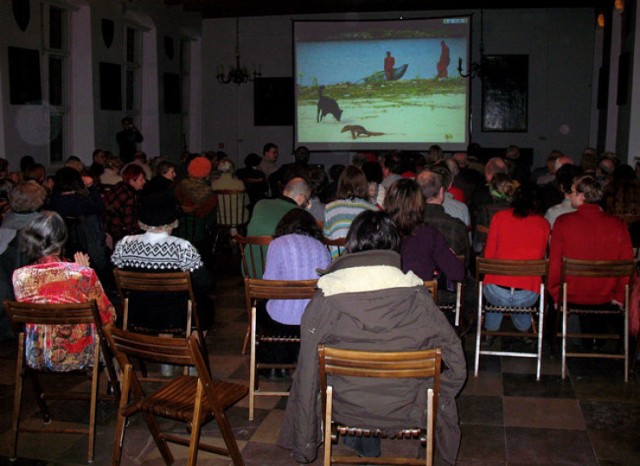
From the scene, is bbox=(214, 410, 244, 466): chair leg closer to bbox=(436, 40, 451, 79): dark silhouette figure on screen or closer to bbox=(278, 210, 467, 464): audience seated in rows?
bbox=(278, 210, 467, 464): audience seated in rows

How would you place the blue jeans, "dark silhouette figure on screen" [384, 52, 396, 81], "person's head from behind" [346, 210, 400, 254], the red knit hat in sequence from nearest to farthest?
"person's head from behind" [346, 210, 400, 254], the blue jeans, the red knit hat, "dark silhouette figure on screen" [384, 52, 396, 81]

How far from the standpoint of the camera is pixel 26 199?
5043 mm

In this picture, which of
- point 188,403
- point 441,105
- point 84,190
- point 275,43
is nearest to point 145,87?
point 275,43

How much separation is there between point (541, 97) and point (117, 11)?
8150 mm

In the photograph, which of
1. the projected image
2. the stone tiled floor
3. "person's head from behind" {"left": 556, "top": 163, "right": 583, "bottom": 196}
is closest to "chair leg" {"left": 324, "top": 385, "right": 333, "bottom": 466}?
the stone tiled floor

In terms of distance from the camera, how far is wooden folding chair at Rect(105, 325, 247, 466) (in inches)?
111

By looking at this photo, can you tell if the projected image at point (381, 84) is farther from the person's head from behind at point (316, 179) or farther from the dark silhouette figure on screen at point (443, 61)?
the person's head from behind at point (316, 179)

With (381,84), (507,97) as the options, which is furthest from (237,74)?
(507,97)

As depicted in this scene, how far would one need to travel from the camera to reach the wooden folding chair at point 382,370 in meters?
2.57

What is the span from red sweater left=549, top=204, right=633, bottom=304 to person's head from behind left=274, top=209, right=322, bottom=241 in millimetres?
1623

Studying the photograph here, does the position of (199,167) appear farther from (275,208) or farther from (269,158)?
(269,158)

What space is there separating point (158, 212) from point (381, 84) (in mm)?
10690

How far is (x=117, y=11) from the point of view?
11.7 metres

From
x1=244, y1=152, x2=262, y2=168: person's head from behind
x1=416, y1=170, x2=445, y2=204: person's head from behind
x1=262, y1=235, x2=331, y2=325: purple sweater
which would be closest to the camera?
x1=262, y1=235, x2=331, y2=325: purple sweater
